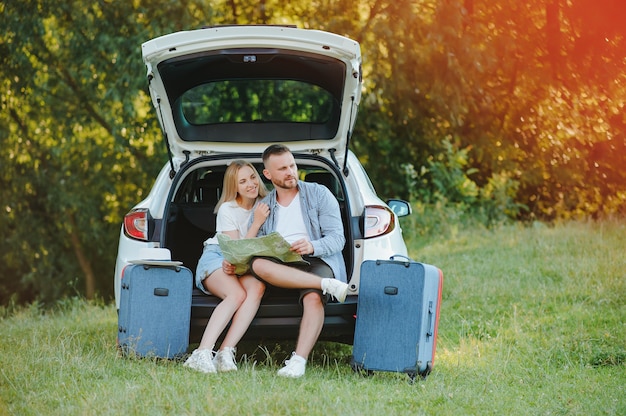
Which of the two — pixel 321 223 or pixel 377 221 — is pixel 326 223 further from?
pixel 377 221

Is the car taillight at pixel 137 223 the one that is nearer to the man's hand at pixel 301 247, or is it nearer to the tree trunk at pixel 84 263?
the man's hand at pixel 301 247

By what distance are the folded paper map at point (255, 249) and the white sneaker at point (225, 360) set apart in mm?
495

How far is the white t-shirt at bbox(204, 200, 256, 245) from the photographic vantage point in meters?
5.55

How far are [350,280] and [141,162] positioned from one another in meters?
9.71

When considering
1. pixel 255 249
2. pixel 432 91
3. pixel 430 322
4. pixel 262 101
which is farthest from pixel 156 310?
pixel 432 91

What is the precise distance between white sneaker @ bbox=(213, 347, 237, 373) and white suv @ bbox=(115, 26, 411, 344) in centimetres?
21

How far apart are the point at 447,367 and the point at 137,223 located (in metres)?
2.04

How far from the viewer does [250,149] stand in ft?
19.5

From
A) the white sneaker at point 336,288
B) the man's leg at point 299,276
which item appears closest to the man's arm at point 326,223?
the man's leg at point 299,276

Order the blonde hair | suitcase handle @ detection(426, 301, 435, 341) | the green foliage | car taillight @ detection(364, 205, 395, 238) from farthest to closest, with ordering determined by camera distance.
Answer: the green foliage < the blonde hair < car taillight @ detection(364, 205, 395, 238) < suitcase handle @ detection(426, 301, 435, 341)

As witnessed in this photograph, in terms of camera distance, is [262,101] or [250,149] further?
[262,101]

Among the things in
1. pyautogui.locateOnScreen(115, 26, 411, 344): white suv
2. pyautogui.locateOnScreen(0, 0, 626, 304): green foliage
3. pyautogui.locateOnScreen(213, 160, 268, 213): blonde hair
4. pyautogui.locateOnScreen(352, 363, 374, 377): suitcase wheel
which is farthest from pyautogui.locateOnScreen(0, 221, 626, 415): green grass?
pyautogui.locateOnScreen(0, 0, 626, 304): green foliage

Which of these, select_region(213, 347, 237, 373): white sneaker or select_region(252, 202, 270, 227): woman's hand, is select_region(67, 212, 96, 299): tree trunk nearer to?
select_region(252, 202, 270, 227): woman's hand

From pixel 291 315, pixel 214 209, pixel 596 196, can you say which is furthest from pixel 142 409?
pixel 596 196
